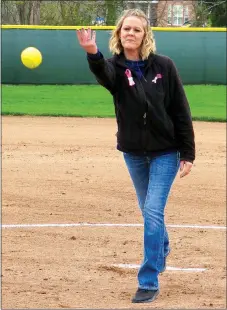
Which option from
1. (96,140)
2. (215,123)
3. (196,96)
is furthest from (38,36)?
(96,140)

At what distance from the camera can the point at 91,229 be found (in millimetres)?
8141

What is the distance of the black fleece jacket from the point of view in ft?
18.9

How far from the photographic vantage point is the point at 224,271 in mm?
6695

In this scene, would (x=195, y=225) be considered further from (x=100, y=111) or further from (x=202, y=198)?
(x=100, y=111)

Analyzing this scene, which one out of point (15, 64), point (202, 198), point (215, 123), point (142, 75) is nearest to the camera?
point (142, 75)

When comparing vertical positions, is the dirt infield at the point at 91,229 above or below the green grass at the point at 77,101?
below

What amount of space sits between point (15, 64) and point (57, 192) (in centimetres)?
1451

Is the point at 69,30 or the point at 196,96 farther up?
the point at 69,30

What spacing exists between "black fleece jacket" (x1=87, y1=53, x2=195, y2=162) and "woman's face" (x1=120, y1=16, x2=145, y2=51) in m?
0.13

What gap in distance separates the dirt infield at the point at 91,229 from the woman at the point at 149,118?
0.43m

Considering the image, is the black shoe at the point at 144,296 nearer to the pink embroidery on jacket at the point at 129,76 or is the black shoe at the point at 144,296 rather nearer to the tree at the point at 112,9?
the pink embroidery on jacket at the point at 129,76

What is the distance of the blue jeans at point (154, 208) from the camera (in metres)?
5.84

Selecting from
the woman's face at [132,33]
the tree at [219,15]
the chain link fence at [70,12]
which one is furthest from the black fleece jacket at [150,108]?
the tree at [219,15]

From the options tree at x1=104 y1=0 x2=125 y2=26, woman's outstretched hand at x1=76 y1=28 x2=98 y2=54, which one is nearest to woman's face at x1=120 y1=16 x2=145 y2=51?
woman's outstretched hand at x1=76 y1=28 x2=98 y2=54
